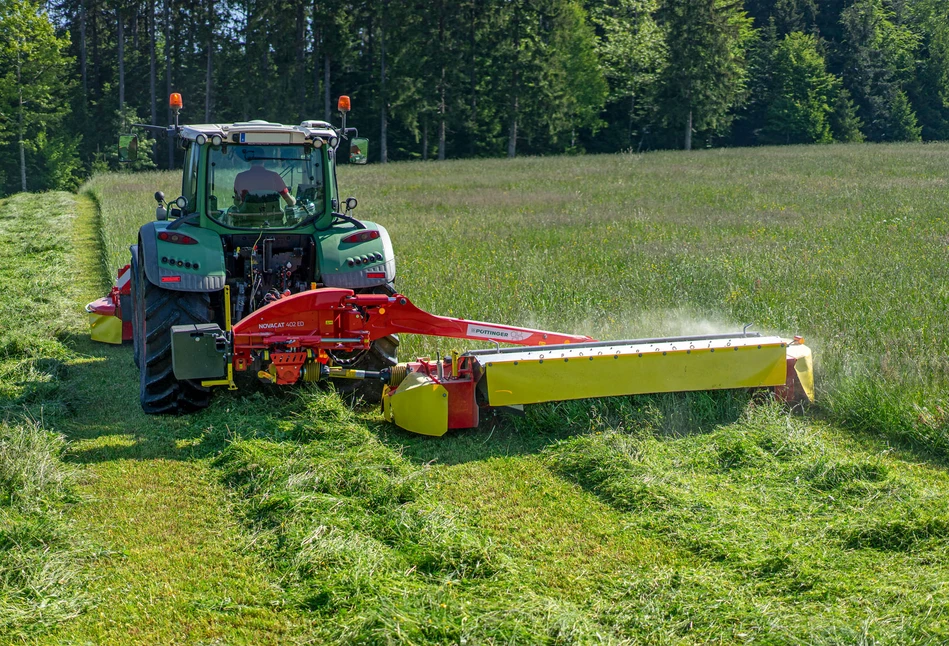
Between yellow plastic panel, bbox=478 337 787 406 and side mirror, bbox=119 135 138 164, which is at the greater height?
side mirror, bbox=119 135 138 164

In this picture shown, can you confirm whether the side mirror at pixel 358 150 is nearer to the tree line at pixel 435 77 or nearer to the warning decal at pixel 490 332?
the warning decal at pixel 490 332

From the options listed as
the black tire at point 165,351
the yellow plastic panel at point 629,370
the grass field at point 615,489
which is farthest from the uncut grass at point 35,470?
the yellow plastic panel at point 629,370

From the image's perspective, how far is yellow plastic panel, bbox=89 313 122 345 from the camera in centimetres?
962

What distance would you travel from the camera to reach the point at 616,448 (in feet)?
20.2

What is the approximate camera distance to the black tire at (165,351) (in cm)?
680

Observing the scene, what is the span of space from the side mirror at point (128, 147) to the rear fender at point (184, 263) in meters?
0.85

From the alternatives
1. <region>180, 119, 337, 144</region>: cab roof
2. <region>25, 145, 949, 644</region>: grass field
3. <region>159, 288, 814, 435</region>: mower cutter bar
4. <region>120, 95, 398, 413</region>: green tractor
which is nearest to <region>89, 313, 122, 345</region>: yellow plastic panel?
<region>25, 145, 949, 644</region>: grass field

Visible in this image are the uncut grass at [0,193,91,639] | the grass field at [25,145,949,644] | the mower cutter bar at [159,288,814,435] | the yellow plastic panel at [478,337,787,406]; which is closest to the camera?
the grass field at [25,145,949,644]

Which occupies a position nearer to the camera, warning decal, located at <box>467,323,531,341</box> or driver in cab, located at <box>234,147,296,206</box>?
warning decal, located at <box>467,323,531,341</box>

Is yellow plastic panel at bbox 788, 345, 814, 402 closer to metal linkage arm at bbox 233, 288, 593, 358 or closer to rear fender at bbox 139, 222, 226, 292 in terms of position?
metal linkage arm at bbox 233, 288, 593, 358

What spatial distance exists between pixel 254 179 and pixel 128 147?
1068 millimetres

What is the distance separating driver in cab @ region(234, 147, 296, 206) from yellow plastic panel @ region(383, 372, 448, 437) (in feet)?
7.21

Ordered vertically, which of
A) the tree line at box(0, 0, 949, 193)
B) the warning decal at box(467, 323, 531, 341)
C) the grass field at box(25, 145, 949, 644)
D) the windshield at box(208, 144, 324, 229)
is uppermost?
the tree line at box(0, 0, 949, 193)

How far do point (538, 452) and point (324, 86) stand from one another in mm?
45327
